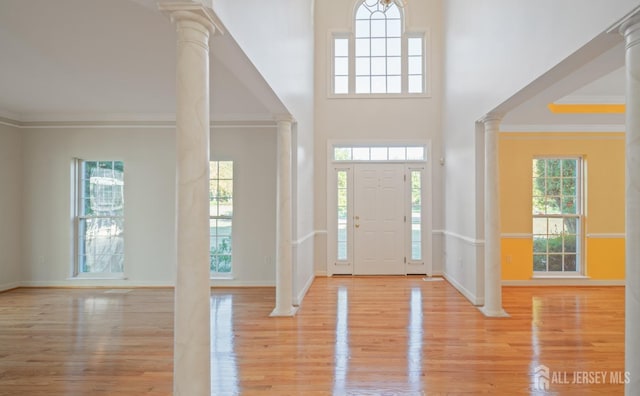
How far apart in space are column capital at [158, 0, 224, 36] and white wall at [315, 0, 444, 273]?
5028mm

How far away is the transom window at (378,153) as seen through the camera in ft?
23.3

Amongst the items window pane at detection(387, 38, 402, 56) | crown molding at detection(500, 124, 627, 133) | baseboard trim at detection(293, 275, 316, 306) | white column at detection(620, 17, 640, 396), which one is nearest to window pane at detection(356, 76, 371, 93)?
window pane at detection(387, 38, 402, 56)

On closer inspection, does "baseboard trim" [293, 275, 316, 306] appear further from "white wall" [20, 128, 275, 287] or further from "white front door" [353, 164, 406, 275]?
"white front door" [353, 164, 406, 275]

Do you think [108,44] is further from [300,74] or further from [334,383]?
[334,383]

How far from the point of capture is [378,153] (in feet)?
23.4

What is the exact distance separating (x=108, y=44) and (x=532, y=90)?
3892 mm

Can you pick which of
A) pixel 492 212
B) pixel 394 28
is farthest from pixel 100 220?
pixel 394 28

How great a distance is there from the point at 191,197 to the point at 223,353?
1.96m

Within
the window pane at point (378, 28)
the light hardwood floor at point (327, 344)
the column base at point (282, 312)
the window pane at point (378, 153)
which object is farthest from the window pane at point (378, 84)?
the column base at point (282, 312)

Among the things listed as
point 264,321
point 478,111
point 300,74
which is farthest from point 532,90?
point 264,321

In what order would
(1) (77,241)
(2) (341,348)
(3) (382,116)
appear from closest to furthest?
(2) (341,348) < (1) (77,241) < (3) (382,116)

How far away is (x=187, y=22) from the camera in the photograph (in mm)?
2008

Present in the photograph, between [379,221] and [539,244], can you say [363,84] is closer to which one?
[379,221]

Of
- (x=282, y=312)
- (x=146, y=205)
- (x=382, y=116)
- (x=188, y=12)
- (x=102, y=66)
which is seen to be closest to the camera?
(x=188, y=12)
